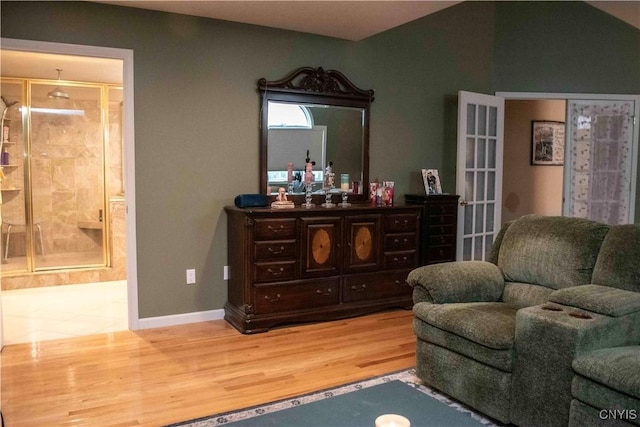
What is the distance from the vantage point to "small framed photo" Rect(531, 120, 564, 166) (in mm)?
7062

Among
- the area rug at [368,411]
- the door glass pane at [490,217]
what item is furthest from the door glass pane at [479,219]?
the area rug at [368,411]

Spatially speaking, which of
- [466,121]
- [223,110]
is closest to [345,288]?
[223,110]

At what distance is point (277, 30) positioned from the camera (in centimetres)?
427

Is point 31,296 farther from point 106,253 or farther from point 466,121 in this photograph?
point 466,121

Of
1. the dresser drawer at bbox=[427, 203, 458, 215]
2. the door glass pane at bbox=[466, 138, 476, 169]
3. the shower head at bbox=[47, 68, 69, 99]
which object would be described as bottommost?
the dresser drawer at bbox=[427, 203, 458, 215]

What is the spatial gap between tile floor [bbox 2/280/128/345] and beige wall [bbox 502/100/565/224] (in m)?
5.08

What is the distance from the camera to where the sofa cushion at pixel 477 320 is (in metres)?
2.37

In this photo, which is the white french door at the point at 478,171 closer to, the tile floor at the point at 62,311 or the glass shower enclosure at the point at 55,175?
the tile floor at the point at 62,311

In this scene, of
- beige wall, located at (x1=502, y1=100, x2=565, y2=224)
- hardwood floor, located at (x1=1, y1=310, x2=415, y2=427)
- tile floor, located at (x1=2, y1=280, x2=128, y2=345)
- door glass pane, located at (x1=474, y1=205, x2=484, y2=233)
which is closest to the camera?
hardwood floor, located at (x1=1, y1=310, x2=415, y2=427)

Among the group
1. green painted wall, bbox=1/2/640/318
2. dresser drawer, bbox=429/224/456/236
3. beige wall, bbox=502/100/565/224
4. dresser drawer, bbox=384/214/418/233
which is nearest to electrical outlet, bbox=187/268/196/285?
green painted wall, bbox=1/2/640/318

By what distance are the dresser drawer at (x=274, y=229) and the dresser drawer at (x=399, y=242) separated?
0.89m

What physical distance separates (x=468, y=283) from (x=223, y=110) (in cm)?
232

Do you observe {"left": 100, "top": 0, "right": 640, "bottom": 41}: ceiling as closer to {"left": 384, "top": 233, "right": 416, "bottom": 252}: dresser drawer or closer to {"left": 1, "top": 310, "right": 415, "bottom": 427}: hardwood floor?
{"left": 384, "top": 233, "right": 416, "bottom": 252}: dresser drawer

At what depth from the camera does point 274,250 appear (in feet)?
12.6
